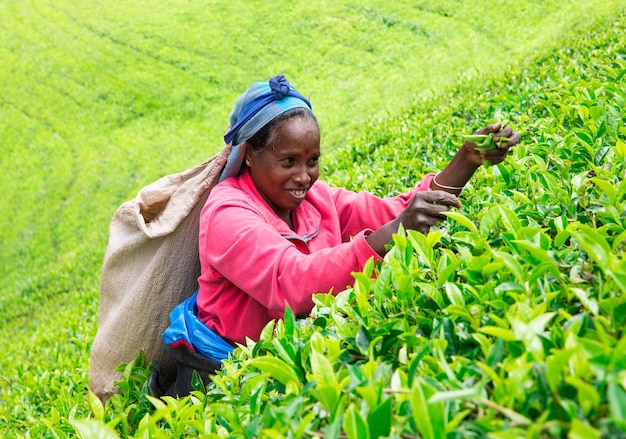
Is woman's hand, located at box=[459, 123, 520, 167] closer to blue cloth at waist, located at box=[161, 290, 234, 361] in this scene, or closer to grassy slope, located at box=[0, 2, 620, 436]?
blue cloth at waist, located at box=[161, 290, 234, 361]

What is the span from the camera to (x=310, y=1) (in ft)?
44.1

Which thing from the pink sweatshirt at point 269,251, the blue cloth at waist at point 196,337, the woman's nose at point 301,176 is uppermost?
the woman's nose at point 301,176

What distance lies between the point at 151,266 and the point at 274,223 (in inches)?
21.0

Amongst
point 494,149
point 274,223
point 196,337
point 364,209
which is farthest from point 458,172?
point 196,337

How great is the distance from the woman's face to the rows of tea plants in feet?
1.99

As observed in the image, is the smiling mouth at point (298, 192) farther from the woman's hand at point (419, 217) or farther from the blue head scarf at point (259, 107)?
the woman's hand at point (419, 217)

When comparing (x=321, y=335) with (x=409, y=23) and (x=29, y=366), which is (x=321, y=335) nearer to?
(x=29, y=366)

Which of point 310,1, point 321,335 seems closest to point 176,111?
point 310,1

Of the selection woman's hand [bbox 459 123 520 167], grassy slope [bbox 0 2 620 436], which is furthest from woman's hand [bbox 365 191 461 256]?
grassy slope [bbox 0 2 620 436]

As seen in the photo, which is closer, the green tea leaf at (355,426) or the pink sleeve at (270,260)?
the green tea leaf at (355,426)

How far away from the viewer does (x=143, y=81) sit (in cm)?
1226

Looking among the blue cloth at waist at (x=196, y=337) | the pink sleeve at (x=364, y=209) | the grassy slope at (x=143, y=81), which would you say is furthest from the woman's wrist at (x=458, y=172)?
the grassy slope at (x=143, y=81)

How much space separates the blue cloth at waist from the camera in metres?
2.35

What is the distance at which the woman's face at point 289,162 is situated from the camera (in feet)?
8.09
